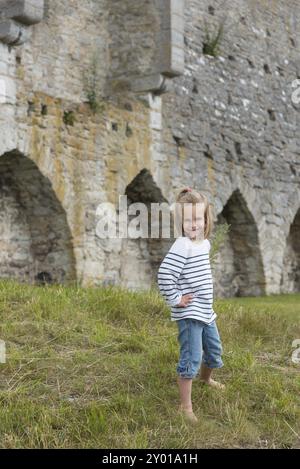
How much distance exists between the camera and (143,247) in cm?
1059

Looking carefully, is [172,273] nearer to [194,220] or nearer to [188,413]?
[194,220]

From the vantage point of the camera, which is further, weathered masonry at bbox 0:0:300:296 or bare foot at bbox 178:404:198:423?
weathered masonry at bbox 0:0:300:296

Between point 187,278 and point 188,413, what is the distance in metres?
0.69

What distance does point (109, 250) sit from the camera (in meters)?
9.48

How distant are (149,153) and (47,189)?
1908mm

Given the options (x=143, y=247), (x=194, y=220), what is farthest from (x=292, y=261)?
(x=194, y=220)

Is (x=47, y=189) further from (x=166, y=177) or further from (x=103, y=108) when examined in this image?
(x=166, y=177)

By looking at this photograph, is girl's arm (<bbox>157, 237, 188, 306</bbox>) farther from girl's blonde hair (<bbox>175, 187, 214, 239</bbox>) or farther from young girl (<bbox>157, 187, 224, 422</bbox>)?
girl's blonde hair (<bbox>175, 187, 214, 239</bbox>)

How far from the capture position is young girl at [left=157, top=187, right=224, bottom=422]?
12.8 ft

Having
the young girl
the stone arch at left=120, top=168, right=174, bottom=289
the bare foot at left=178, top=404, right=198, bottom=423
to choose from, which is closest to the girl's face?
the young girl

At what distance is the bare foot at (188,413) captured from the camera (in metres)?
3.85

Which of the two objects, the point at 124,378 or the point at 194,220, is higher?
the point at 194,220

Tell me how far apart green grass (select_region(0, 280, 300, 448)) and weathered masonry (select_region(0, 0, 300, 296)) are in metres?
2.70

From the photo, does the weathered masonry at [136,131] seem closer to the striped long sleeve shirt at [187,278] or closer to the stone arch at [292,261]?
the stone arch at [292,261]
